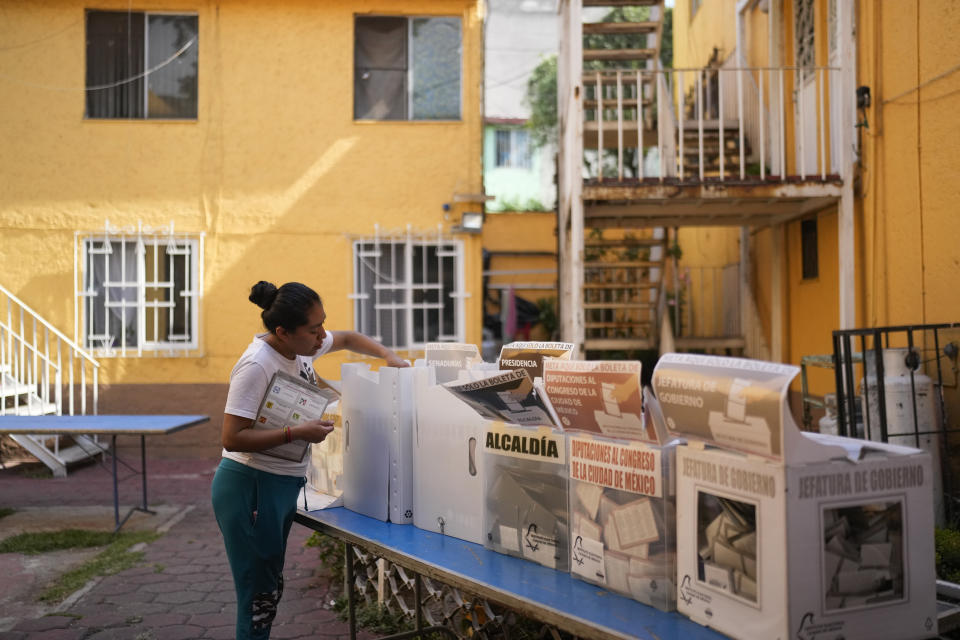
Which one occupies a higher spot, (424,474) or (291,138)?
(291,138)

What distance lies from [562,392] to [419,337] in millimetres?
8018

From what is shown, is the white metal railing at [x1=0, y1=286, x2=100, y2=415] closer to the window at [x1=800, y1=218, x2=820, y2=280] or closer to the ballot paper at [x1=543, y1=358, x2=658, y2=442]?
the window at [x1=800, y1=218, x2=820, y2=280]

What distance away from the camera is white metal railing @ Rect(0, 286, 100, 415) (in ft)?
31.9

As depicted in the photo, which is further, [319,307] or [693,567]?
[319,307]

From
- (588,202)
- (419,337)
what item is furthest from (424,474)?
(419,337)

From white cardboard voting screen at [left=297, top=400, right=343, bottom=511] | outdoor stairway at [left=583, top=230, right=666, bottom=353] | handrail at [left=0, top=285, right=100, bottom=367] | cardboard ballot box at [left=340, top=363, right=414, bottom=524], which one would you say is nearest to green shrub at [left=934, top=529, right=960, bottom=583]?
cardboard ballot box at [left=340, top=363, right=414, bottom=524]

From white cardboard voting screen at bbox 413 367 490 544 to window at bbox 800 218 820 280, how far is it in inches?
272

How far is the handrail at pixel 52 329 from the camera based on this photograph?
32.4ft

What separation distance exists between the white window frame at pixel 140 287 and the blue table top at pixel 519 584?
24.8 ft

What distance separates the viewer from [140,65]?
10.4m

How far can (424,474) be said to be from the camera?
10.2 ft

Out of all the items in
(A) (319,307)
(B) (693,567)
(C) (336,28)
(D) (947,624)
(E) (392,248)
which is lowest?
(D) (947,624)

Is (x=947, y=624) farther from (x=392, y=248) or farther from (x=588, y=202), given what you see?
(x=392, y=248)

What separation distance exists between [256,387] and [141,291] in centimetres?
794
